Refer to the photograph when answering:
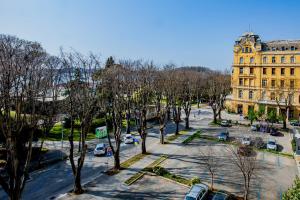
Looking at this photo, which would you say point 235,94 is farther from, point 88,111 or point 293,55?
point 88,111

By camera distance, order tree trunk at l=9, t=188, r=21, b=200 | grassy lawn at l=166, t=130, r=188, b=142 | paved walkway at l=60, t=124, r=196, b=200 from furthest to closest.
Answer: grassy lawn at l=166, t=130, r=188, b=142 < paved walkway at l=60, t=124, r=196, b=200 < tree trunk at l=9, t=188, r=21, b=200

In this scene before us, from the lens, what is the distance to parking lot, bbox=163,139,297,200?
2734 cm

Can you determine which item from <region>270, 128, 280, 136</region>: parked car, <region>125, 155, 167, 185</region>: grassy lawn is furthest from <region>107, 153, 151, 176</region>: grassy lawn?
<region>270, 128, 280, 136</region>: parked car

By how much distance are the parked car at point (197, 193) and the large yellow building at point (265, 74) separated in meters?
42.7

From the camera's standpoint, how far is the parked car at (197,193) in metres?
22.9

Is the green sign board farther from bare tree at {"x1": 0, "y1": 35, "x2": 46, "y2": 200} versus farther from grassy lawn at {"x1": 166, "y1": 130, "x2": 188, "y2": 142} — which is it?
bare tree at {"x1": 0, "y1": 35, "x2": 46, "y2": 200}

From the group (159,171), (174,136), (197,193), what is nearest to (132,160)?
(159,171)

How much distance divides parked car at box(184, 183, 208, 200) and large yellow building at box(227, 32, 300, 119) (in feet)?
140

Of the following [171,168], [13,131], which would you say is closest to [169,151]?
[171,168]

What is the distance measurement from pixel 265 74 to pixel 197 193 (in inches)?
2035

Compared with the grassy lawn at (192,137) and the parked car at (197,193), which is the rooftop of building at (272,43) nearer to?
the grassy lawn at (192,137)

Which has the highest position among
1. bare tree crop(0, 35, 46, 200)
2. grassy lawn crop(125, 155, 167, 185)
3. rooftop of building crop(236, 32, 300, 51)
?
rooftop of building crop(236, 32, 300, 51)

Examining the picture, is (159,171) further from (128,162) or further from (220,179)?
(220,179)

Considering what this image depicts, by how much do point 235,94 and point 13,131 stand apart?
61932 millimetres
